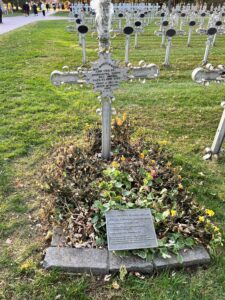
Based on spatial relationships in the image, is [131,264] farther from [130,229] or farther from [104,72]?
[104,72]

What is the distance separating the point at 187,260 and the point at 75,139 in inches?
104

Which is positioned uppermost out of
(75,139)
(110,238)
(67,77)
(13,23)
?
(67,77)

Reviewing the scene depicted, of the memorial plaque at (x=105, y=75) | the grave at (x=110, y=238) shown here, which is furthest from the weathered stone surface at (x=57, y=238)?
the memorial plaque at (x=105, y=75)

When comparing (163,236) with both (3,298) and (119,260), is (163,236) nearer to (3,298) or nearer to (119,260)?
(119,260)

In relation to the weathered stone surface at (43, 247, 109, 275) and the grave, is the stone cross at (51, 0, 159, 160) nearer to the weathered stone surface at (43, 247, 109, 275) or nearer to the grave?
the grave

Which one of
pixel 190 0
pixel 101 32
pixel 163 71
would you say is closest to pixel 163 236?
pixel 101 32

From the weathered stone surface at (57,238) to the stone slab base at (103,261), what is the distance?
0.14 ft

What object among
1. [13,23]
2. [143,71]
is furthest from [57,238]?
[13,23]

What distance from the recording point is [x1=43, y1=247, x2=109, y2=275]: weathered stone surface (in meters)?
2.35

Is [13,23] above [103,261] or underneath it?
underneath

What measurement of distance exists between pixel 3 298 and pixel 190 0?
1630 inches

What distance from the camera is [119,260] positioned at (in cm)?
241

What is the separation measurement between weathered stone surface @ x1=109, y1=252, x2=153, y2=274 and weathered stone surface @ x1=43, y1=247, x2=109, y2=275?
56 millimetres

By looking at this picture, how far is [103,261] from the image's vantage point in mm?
2391
